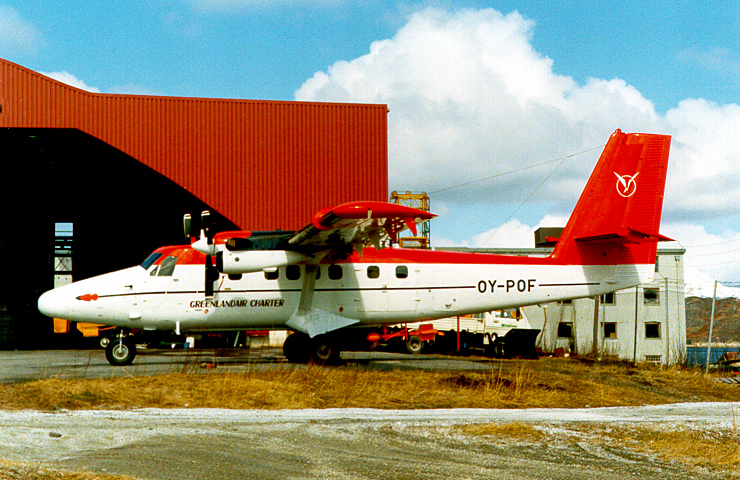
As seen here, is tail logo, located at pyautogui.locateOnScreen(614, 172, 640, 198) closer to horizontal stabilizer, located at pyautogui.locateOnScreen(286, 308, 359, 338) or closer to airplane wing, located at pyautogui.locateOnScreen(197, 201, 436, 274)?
airplane wing, located at pyautogui.locateOnScreen(197, 201, 436, 274)

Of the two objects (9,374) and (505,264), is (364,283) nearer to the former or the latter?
(505,264)

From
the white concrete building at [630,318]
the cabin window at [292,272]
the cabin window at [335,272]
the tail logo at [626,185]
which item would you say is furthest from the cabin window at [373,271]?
the white concrete building at [630,318]

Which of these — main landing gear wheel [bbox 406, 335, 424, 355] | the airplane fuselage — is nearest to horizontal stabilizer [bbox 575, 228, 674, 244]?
the airplane fuselage

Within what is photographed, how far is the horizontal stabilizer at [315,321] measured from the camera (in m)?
17.4

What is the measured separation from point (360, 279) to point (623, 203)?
7.37m

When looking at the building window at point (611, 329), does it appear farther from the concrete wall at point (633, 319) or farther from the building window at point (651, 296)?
the building window at point (651, 296)

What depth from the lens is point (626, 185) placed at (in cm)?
1816

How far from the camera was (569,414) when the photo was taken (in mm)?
11172

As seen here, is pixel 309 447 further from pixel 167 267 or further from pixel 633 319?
pixel 633 319

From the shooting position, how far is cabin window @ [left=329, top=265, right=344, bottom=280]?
57.8ft

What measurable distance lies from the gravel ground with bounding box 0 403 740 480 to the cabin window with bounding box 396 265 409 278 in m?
7.56

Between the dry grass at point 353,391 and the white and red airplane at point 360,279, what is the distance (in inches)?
97.9

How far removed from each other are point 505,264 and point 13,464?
13912 millimetres

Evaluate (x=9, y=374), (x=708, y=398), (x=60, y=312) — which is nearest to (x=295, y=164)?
(x=60, y=312)
